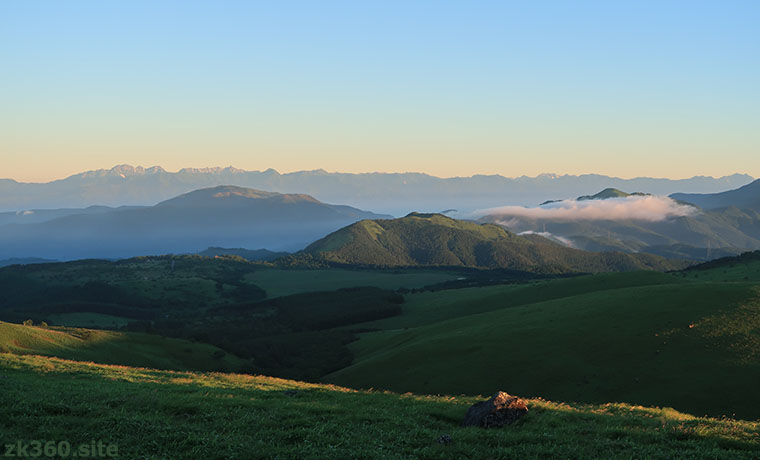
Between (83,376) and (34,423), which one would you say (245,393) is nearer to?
(34,423)

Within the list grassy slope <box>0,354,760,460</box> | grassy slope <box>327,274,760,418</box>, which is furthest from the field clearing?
grassy slope <box>0,354,760,460</box>

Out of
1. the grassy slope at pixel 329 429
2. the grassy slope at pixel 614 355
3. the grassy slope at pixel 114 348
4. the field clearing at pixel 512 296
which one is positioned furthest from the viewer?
the field clearing at pixel 512 296

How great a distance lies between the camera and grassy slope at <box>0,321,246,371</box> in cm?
6594

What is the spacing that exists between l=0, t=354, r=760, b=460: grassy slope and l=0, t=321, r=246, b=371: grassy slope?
39237 millimetres

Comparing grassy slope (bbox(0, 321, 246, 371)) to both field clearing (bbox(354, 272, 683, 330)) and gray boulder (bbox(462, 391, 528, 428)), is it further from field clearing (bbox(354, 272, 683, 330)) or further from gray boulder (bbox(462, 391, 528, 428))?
field clearing (bbox(354, 272, 683, 330))

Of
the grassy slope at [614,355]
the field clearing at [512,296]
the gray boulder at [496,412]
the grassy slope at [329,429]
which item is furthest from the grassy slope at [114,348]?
the field clearing at [512,296]

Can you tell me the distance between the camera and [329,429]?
23500 millimetres

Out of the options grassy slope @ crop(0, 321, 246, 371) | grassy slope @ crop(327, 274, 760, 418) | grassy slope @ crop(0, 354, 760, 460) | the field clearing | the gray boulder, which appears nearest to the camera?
grassy slope @ crop(0, 354, 760, 460)

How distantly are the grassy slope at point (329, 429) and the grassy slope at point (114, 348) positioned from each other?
39237 mm

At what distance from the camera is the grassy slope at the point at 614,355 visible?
50.8 meters

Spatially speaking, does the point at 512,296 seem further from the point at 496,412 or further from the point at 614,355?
the point at 496,412

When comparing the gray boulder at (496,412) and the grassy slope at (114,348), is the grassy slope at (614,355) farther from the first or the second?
the gray boulder at (496,412)

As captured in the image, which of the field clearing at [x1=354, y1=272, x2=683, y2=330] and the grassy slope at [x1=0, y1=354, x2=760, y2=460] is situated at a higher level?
the grassy slope at [x1=0, y1=354, x2=760, y2=460]

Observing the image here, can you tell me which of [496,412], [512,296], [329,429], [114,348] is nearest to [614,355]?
[496,412]
